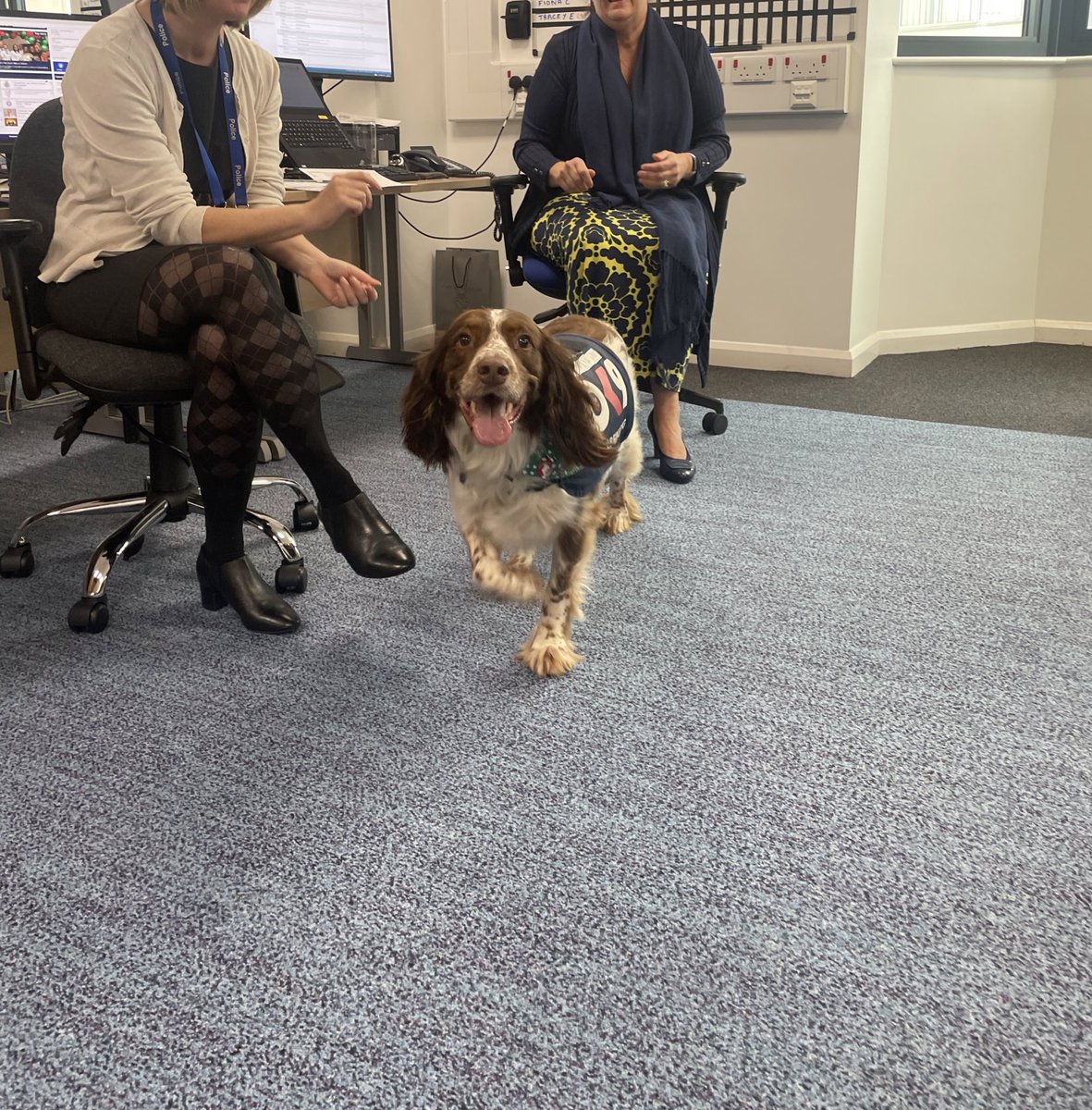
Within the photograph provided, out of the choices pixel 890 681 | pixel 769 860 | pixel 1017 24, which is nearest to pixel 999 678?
pixel 890 681

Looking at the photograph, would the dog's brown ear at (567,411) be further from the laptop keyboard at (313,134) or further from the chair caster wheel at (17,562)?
the laptop keyboard at (313,134)

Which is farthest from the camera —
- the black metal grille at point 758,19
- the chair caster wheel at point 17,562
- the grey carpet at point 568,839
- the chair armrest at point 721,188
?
the black metal grille at point 758,19

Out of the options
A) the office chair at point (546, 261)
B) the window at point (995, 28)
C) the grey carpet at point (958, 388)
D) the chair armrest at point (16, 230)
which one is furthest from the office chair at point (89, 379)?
the window at point (995, 28)

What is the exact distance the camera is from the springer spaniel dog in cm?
151

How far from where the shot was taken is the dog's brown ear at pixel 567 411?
61.7 inches

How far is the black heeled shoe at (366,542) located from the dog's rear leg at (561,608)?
239 millimetres

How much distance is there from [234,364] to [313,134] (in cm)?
179

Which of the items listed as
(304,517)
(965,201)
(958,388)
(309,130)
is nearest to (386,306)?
(309,130)

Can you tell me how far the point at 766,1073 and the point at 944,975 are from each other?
238mm

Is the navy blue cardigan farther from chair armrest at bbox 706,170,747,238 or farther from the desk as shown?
the desk

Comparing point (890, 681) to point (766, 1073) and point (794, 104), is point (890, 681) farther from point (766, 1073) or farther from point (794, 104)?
point (794, 104)

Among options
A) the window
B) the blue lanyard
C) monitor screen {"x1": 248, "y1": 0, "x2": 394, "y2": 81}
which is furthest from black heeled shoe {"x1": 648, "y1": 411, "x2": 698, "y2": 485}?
the window

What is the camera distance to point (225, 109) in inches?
74.1

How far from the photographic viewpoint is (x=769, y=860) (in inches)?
48.4
